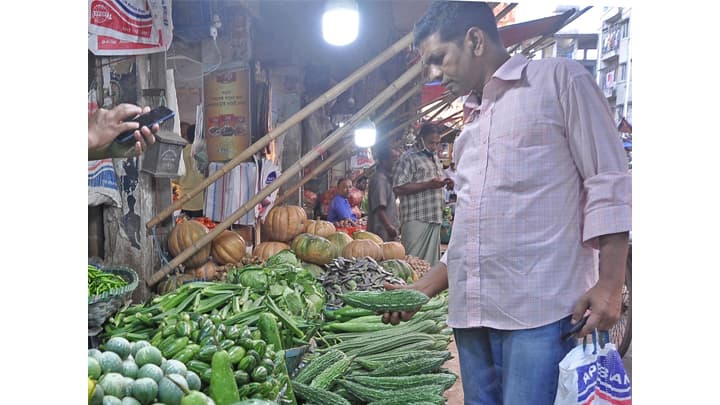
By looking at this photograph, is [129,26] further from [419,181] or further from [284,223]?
[419,181]

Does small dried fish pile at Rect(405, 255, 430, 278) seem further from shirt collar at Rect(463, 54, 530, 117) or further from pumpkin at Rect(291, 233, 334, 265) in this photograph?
shirt collar at Rect(463, 54, 530, 117)

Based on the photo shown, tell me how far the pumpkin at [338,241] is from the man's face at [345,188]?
180mm

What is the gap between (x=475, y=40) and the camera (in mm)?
1901

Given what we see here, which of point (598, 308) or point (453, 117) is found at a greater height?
point (453, 117)

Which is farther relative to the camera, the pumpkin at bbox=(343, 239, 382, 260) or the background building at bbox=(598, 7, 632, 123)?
the pumpkin at bbox=(343, 239, 382, 260)

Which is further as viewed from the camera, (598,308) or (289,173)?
(289,173)

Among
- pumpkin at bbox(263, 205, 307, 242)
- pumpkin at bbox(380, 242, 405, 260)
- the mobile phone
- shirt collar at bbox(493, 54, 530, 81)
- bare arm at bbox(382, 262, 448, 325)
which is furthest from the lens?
pumpkin at bbox(263, 205, 307, 242)

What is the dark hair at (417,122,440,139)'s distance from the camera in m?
2.32

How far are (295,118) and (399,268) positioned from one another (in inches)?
31.0

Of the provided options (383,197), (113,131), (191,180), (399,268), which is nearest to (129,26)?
(113,131)

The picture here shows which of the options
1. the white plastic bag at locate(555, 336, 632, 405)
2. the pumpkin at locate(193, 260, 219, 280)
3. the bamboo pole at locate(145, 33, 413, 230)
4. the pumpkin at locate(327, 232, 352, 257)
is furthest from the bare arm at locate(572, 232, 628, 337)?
the pumpkin at locate(193, 260, 219, 280)

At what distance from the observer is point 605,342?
73.6 inches

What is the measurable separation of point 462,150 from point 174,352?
3.92 ft
